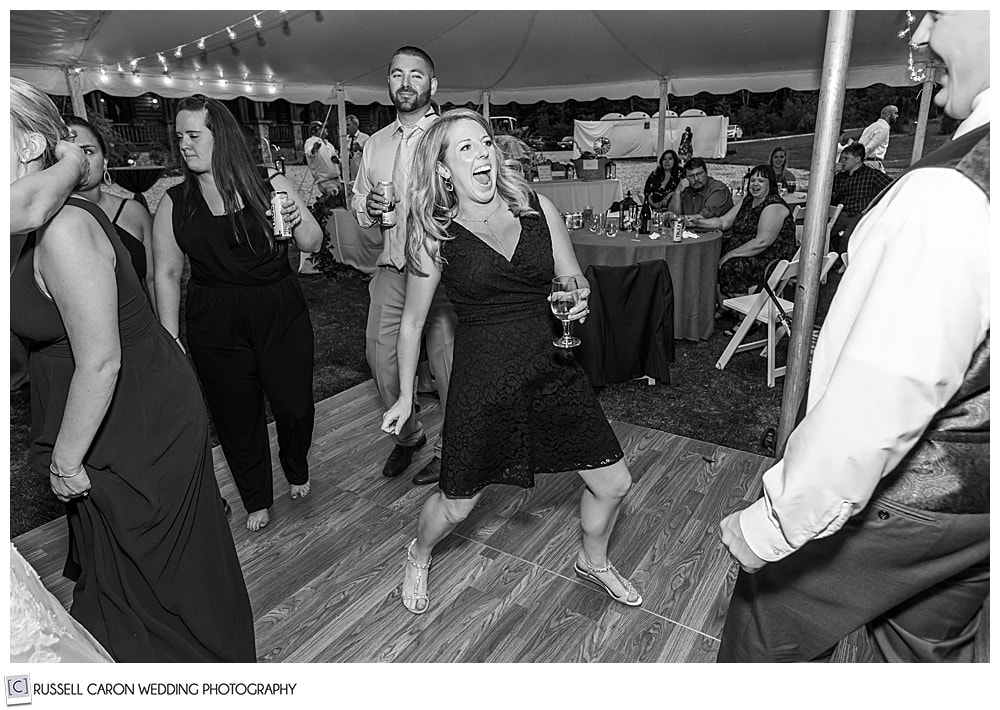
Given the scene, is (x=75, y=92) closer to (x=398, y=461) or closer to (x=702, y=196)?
(x=702, y=196)

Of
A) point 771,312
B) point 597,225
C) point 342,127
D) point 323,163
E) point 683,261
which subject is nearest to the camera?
point 771,312

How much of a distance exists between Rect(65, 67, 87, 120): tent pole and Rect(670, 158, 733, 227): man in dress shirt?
6873 mm

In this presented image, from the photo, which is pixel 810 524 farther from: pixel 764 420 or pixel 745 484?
pixel 764 420

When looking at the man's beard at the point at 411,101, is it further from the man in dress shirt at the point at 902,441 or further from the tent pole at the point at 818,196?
the man in dress shirt at the point at 902,441

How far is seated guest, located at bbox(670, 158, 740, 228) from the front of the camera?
19.3ft

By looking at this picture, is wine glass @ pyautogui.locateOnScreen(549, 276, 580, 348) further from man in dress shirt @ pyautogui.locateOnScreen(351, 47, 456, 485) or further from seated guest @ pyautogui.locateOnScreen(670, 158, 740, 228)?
seated guest @ pyautogui.locateOnScreen(670, 158, 740, 228)

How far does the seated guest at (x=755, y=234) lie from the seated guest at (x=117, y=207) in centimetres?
407

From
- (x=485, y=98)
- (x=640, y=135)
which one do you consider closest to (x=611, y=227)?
(x=485, y=98)

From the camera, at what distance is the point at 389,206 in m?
2.54

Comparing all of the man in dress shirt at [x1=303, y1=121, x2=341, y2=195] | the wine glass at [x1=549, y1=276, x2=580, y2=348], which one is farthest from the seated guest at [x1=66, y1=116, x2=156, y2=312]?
the man in dress shirt at [x1=303, y1=121, x2=341, y2=195]

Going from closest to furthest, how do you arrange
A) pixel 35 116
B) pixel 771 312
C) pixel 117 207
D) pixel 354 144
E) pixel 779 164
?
pixel 35 116, pixel 117 207, pixel 771 312, pixel 779 164, pixel 354 144

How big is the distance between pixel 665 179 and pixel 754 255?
2162 mm

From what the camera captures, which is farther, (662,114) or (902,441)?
(662,114)

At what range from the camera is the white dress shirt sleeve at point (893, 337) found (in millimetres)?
839
